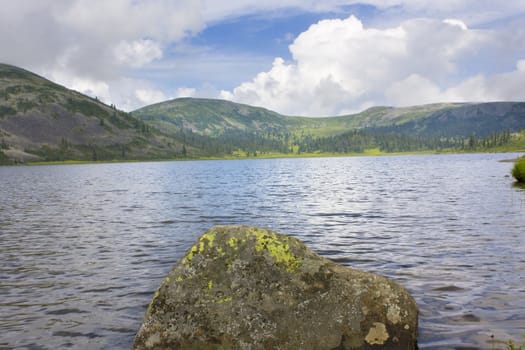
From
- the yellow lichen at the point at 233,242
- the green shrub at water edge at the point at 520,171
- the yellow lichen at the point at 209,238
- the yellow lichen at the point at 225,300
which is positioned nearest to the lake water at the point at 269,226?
the yellow lichen at the point at 225,300

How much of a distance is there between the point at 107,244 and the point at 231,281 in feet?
56.5

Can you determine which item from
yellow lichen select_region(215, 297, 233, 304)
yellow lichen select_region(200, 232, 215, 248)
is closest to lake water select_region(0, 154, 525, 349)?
yellow lichen select_region(215, 297, 233, 304)

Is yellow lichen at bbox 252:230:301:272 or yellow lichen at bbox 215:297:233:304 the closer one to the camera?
yellow lichen at bbox 215:297:233:304

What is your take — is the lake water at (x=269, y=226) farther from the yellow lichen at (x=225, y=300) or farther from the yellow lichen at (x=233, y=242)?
the yellow lichen at (x=233, y=242)

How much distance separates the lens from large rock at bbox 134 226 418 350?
9.70m

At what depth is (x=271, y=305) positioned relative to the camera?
10039mm

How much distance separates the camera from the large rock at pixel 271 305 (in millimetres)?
9703

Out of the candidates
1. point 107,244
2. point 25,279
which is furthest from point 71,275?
point 107,244

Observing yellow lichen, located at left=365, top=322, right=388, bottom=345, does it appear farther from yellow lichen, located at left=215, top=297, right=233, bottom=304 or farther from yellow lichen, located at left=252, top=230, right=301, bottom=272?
yellow lichen, located at left=215, top=297, right=233, bottom=304

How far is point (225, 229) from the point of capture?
11.1m

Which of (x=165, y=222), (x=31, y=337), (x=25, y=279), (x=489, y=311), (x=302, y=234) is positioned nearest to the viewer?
(x=31, y=337)

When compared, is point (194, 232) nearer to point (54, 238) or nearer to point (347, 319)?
point (54, 238)

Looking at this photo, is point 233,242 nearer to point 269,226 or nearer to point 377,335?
point 377,335

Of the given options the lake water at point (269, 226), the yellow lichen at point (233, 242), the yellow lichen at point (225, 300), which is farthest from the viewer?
the lake water at point (269, 226)
